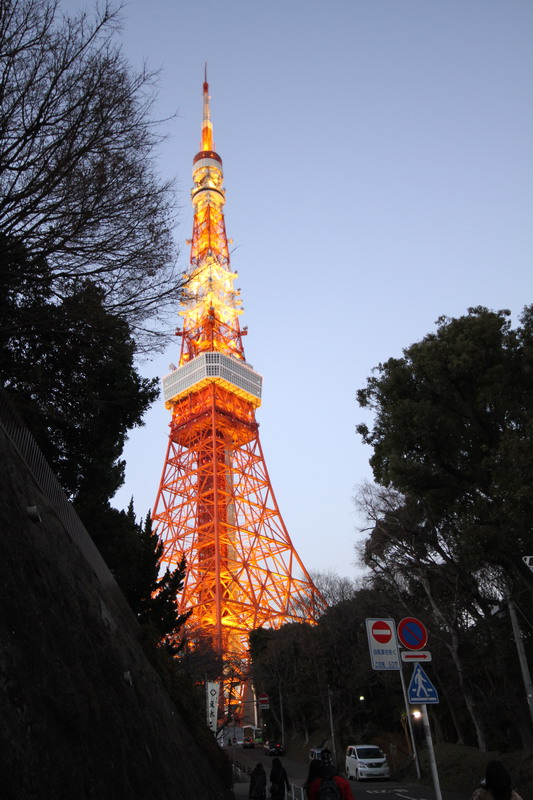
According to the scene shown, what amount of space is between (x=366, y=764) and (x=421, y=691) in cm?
1500

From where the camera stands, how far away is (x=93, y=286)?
24.6ft

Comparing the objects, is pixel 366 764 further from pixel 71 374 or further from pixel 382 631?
pixel 71 374

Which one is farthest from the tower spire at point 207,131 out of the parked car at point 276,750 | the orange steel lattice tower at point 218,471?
the parked car at point 276,750

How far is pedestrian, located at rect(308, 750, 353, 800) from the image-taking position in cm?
529

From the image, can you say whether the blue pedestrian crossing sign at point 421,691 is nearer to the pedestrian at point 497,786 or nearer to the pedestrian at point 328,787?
the pedestrian at point 328,787

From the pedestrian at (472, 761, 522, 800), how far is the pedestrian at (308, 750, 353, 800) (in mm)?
1713

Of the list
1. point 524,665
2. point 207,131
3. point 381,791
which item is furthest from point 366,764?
point 207,131

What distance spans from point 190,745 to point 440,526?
25.3 feet

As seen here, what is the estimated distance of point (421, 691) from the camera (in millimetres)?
6227

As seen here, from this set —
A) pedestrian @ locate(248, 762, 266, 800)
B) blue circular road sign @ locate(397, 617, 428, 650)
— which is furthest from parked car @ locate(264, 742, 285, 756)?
blue circular road sign @ locate(397, 617, 428, 650)

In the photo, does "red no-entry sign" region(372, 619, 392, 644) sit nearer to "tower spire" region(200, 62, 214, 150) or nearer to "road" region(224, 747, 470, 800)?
"road" region(224, 747, 470, 800)

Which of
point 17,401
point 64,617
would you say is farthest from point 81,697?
point 17,401

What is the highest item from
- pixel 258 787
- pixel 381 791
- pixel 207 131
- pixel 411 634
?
pixel 207 131

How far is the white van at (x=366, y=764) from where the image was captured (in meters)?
18.6
